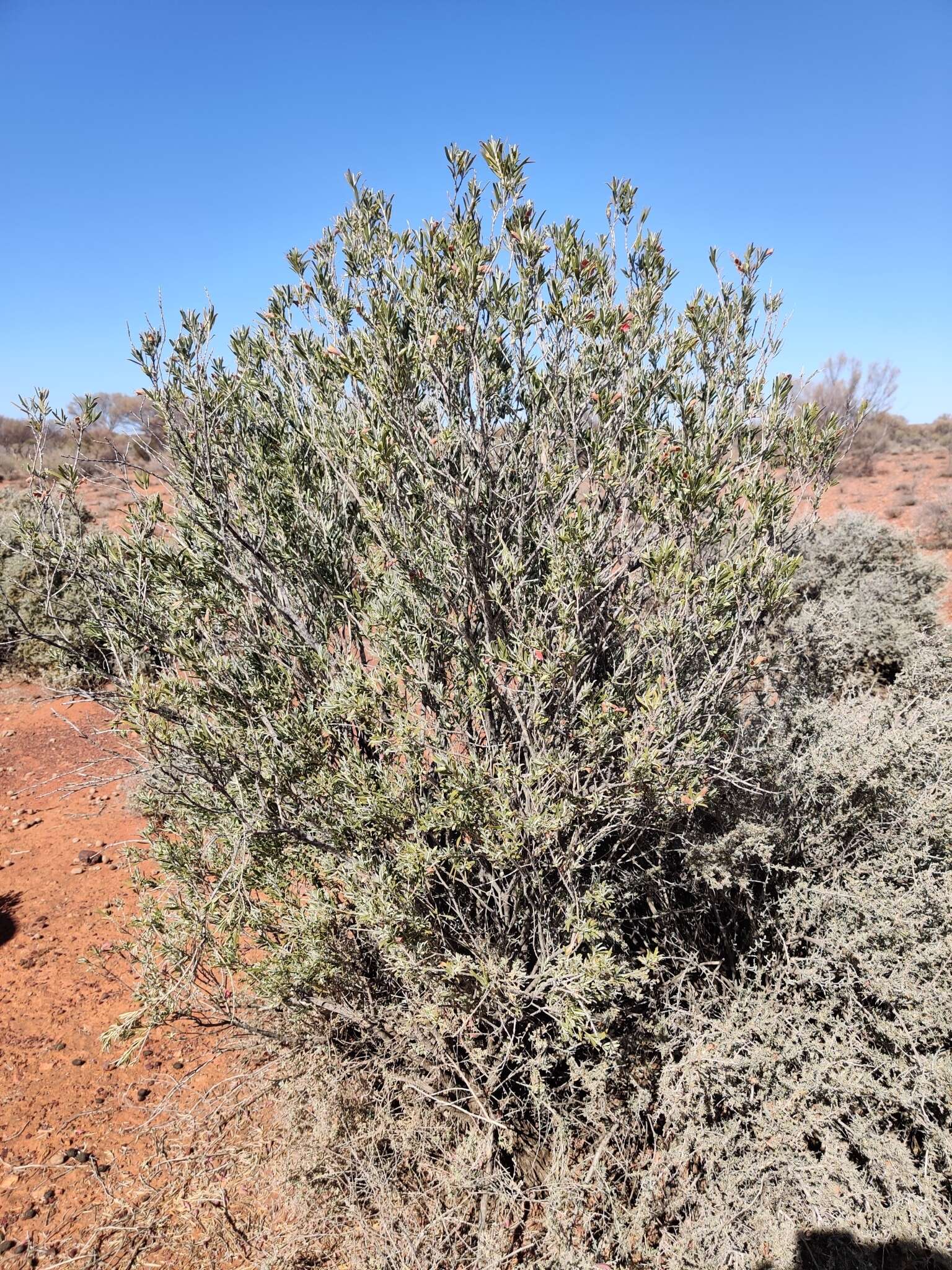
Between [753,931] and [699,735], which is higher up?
[699,735]

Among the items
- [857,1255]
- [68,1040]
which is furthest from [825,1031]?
[68,1040]

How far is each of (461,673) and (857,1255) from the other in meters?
2.85

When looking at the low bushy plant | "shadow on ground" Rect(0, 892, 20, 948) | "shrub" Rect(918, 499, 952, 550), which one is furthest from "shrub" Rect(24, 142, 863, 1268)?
"shrub" Rect(918, 499, 952, 550)

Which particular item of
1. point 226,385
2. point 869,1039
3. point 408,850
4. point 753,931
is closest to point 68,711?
point 226,385

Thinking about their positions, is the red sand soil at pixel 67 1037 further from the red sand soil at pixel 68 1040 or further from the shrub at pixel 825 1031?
the shrub at pixel 825 1031

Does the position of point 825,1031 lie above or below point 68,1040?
above

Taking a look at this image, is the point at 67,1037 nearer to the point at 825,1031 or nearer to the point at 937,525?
the point at 825,1031

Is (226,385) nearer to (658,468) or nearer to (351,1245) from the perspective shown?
(658,468)

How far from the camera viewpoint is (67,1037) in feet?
13.7

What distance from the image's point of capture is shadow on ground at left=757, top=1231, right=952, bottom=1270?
271cm

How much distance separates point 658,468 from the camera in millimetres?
2820

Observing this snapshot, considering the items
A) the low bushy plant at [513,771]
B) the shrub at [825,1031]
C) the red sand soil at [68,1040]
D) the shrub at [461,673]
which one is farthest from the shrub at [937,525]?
the red sand soil at [68,1040]

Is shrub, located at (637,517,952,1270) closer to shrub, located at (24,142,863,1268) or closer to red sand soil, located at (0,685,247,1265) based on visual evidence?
shrub, located at (24,142,863,1268)

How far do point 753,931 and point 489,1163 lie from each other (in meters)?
1.69
